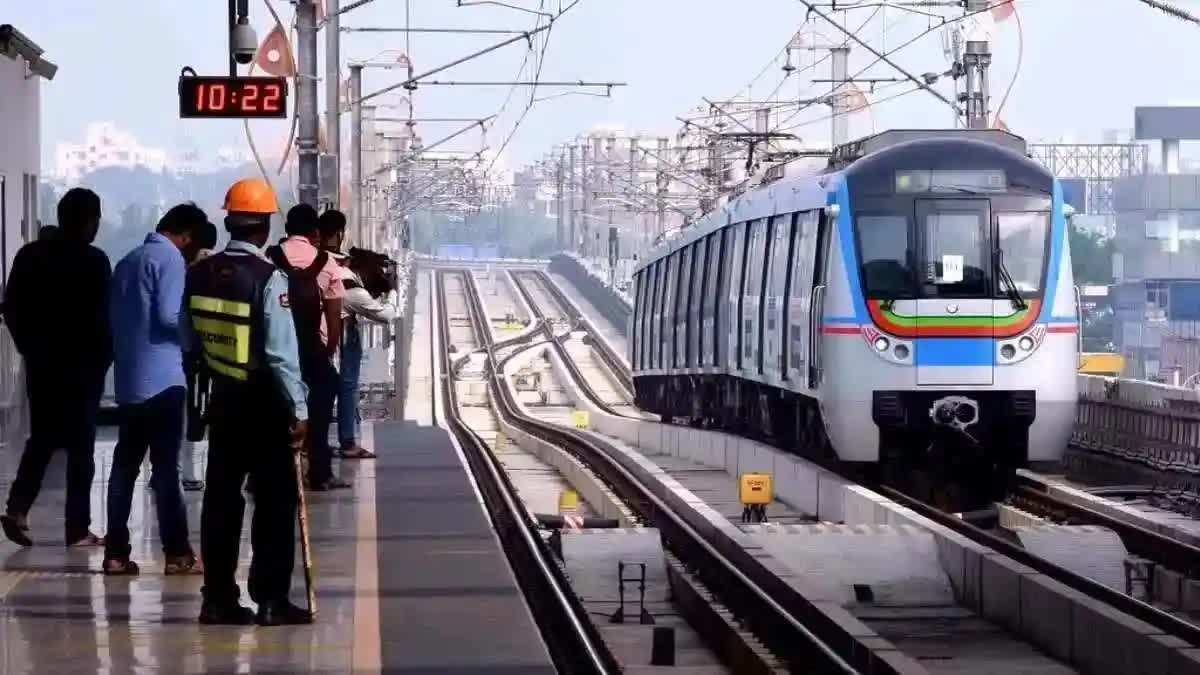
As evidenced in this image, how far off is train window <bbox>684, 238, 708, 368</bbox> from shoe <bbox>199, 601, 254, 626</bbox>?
2206 centimetres

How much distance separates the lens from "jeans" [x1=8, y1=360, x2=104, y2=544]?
12875 mm

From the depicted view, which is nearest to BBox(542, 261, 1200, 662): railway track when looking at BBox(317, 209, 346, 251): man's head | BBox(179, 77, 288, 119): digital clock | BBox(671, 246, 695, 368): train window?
BBox(317, 209, 346, 251): man's head

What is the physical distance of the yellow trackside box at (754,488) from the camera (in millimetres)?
21562

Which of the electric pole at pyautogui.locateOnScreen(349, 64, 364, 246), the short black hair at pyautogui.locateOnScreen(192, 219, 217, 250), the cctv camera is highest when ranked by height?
the electric pole at pyautogui.locateOnScreen(349, 64, 364, 246)

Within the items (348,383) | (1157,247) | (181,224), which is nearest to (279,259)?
(181,224)

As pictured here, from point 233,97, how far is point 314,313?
655 cm

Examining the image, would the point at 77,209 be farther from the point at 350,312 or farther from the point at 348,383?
the point at 348,383

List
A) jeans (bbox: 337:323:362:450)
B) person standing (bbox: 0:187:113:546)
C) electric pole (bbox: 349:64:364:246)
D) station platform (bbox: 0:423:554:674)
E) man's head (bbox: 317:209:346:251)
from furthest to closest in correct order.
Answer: electric pole (bbox: 349:64:364:246) → jeans (bbox: 337:323:362:450) → man's head (bbox: 317:209:346:251) → person standing (bbox: 0:187:113:546) → station platform (bbox: 0:423:554:674)

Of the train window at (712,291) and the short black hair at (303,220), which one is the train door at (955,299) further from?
the train window at (712,291)

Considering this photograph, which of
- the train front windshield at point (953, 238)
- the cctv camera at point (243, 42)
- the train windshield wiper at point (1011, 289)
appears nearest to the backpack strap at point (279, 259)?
the cctv camera at point (243, 42)

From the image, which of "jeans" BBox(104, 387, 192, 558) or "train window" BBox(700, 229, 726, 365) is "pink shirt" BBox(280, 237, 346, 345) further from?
"train window" BBox(700, 229, 726, 365)

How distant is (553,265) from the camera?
465 feet

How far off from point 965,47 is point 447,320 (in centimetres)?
6820

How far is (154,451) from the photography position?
11.8 metres
